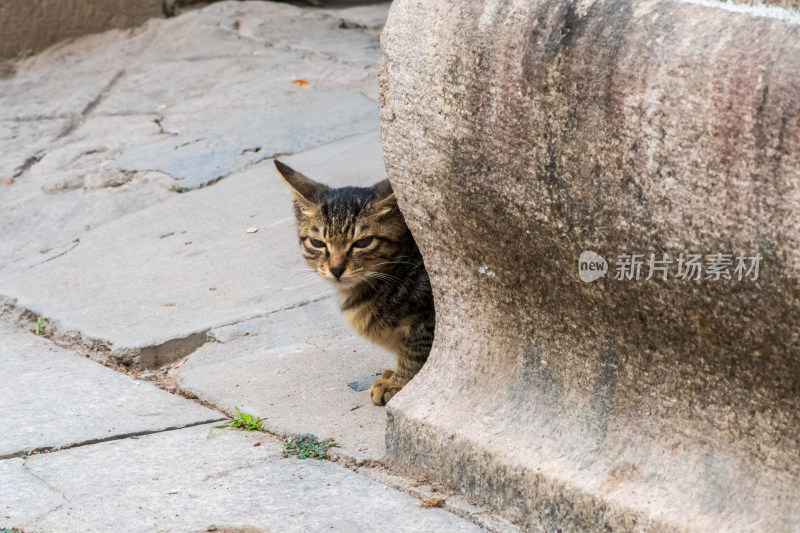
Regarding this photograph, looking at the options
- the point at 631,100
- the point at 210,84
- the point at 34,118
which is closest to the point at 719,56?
the point at 631,100

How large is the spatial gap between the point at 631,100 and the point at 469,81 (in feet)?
1.55

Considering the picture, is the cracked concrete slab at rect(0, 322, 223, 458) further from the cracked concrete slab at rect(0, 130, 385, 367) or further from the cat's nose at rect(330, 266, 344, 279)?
the cat's nose at rect(330, 266, 344, 279)

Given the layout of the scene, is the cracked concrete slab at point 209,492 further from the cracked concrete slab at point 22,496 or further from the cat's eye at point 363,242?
the cat's eye at point 363,242

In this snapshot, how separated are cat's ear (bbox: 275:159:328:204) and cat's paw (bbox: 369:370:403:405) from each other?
2.56 ft

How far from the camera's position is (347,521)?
2.50 meters

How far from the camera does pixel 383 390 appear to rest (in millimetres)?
3301

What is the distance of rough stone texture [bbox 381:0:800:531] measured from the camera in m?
1.89

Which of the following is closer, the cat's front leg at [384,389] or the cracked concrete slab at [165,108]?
the cat's front leg at [384,389]

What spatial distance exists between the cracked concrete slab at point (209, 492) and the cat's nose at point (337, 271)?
0.67m

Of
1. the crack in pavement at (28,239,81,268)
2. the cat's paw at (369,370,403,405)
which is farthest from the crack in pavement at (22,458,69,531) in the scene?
the crack in pavement at (28,239,81,268)

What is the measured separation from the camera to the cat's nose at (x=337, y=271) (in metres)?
3.44

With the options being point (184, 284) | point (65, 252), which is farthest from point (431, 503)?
point (65, 252)

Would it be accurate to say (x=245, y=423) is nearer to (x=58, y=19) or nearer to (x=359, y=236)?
(x=359, y=236)

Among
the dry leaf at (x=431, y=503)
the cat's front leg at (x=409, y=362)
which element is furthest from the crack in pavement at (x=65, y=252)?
the dry leaf at (x=431, y=503)
